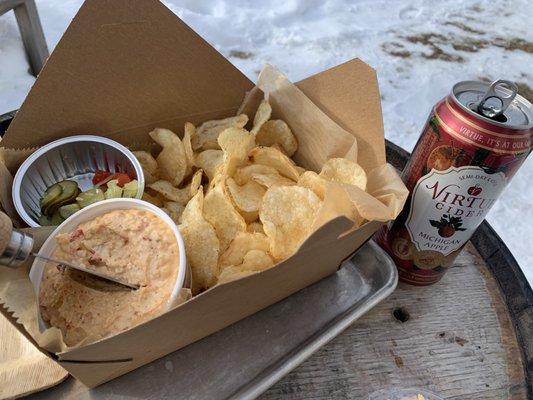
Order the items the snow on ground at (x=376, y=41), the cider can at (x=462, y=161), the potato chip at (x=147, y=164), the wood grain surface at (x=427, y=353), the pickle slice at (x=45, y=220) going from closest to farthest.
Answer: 1. the cider can at (x=462, y=161)
2. the wood grain surface at (x=427, y=353)
3. the pickle slice at (x=45, y=220)
4. the potato chip at (x=147, y=164)
5. the snow on ground at (x=376, y=41)

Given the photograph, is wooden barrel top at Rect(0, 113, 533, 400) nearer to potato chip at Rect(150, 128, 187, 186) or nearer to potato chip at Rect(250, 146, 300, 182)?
potato chip at Rect(250, 146, 300, 182)

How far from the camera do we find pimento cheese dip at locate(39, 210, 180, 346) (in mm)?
908

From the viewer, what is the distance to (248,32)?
3234 millimetres

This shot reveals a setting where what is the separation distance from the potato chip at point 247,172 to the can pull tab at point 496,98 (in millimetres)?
522

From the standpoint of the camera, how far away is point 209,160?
128 centimetres

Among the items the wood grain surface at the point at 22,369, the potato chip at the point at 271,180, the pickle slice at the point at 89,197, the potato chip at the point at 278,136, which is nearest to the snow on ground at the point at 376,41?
the potato chip at the point at 278,136

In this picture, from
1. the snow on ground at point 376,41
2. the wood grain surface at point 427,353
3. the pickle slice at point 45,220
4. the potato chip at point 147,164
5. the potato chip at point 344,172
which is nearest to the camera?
the wood grain surface at point 427,353

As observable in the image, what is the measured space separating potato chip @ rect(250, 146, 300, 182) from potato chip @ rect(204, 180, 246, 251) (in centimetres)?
17

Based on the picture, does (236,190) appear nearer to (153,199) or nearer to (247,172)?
(247,172)

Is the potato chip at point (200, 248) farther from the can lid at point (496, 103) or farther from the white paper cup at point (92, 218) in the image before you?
the can lid at point (496, 103)

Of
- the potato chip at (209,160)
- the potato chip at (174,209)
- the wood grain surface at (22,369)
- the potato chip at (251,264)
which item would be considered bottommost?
the wood grain surface at (22,369)

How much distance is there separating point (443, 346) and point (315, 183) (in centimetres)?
45

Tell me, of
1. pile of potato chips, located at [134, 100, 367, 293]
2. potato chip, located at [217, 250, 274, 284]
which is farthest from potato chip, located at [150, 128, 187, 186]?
potato chip, located at [217, 250, 274, 284]

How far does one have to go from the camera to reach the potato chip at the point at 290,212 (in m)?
1.05
